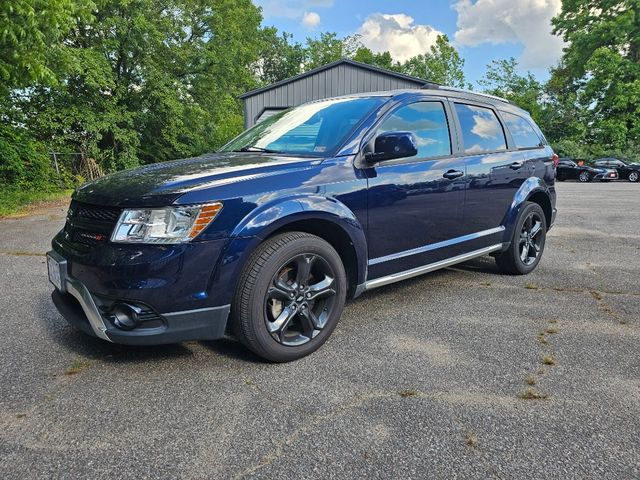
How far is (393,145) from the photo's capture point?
122 inches

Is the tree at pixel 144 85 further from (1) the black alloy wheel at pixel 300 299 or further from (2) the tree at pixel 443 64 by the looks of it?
(2) the tree at pixel 443 64

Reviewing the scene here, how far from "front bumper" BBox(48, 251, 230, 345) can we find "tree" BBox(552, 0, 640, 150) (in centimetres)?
3620

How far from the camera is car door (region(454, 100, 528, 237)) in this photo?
13.3 ft

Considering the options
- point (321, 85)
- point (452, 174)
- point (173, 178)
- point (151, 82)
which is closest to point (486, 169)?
point (452, 174)

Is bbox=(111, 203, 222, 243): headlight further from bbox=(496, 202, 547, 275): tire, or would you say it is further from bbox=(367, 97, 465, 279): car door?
bbox=(496, 202, 547, 275): tire

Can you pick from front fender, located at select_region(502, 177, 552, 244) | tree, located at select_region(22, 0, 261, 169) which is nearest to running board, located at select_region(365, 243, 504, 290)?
front fender, located at select_region(502, 177, 552, 244)

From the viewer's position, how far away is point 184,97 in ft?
66.7

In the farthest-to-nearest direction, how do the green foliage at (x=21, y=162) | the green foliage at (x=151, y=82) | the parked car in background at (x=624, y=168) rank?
the parked car in background at (x=624, y=168) < the green foliage at (x=21, y=162) < the green foliage at (x=151, y=82)

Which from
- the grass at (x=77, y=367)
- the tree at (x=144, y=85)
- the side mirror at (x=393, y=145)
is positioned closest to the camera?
the grass at (x=77, y=367)

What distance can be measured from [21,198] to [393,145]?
37.8 ft

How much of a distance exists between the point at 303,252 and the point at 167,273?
813 millimetres

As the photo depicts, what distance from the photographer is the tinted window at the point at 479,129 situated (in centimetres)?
410

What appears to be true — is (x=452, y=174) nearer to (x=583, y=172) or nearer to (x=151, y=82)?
(x=151, y=82)

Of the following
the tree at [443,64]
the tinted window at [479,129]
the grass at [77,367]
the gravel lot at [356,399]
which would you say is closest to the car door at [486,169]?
the tinted window at [479,129]
